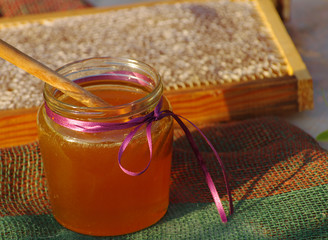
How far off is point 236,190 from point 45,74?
316mm

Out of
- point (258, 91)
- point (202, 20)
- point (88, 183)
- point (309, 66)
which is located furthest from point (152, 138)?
point (309, 66)

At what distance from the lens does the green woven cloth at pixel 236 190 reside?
65cm

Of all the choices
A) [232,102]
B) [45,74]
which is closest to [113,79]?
[45,74]

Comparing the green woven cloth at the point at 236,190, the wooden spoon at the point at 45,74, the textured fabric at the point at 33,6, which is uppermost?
the wooden spoon at the point at 45,74

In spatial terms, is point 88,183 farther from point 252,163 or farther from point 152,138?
point 252,163

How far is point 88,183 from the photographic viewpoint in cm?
62

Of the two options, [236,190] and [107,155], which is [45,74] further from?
[236,190]

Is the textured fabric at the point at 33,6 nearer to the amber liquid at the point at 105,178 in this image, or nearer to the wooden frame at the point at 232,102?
the wooden frame at the point at 232,102

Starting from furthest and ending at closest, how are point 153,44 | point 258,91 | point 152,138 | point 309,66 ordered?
point 309,66 → point 153,44 → point 258,91 → point 152,138

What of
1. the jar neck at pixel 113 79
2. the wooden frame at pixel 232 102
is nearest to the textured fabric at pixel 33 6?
the wooden frame at pixel 232 102

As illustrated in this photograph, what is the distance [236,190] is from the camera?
0.72 meters

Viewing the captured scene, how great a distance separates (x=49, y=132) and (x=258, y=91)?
0.40 metres

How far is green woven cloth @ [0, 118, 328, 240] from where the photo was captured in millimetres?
647

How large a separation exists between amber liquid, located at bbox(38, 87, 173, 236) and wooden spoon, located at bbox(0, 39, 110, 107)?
42 millimetres
